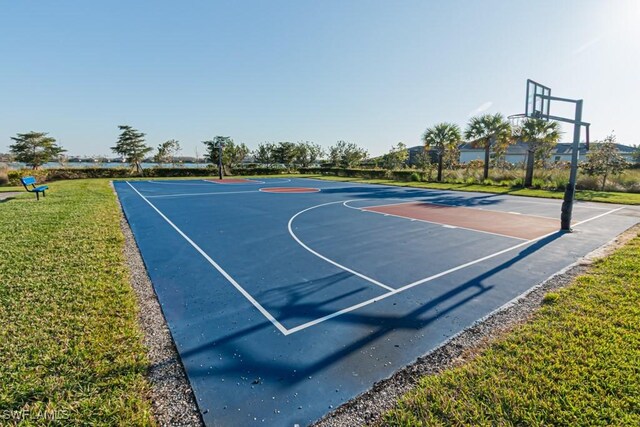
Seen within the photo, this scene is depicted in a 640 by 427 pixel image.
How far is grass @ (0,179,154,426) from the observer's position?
2.70 meters

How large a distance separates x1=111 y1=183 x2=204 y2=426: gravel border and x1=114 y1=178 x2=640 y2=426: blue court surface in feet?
0.35

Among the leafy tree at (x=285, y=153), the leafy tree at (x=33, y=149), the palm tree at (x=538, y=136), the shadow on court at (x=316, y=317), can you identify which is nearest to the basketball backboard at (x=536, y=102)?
the shadow on court at (x=316, y=317)

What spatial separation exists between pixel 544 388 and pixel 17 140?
58.9 meters

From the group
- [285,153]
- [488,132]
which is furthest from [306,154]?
[488,132]

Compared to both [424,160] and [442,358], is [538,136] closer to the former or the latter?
[424,160]

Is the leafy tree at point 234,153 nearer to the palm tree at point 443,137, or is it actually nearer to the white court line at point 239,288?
the palm tree at point 443,137

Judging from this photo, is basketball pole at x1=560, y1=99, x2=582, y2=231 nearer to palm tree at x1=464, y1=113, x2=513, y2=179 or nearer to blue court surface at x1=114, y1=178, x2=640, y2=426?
blue court surface at x1=114, y1=178, x2=640, y2=426

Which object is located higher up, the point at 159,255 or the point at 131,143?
the point at 131,143

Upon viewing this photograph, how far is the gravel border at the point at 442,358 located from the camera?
2.80m

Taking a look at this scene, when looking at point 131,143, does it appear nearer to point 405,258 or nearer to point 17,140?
point 17,140

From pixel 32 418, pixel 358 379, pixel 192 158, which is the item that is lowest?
pixel 358 379

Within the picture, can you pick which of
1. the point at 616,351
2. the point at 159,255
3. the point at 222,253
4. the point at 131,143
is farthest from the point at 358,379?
the point at 131,143

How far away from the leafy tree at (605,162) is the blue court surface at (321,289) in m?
11.5

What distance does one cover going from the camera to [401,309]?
481 cm
